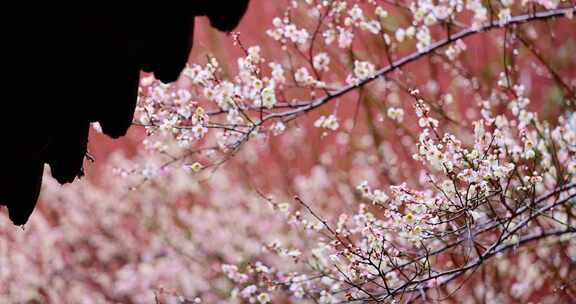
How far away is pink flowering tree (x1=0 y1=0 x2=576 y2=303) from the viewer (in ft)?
9.05

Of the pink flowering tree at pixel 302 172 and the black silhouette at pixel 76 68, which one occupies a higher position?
the pink flowering tree at pixel 302 172

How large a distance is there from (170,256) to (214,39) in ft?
5.31

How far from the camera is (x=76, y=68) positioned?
1662 millimetres

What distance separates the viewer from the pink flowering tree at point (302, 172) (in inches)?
109

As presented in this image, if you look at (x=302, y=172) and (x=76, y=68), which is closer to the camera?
(x=76, y=68)

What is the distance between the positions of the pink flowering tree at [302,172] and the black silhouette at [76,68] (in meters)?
0.60

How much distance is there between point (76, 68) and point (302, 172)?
3938 millimetres

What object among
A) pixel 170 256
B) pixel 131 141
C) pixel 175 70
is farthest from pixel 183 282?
pixel 175 70

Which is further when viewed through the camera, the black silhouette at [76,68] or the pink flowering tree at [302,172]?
the pink flowering tree at [302,172]

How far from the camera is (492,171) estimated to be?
205 cm

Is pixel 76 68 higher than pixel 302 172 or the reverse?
the reverse

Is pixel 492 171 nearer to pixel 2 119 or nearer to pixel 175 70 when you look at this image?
pixel 175 70

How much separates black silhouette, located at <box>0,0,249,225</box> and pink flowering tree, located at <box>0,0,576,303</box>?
1.98 ft

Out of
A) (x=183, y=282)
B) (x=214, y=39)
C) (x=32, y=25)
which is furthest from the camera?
(x=214, y=39)
